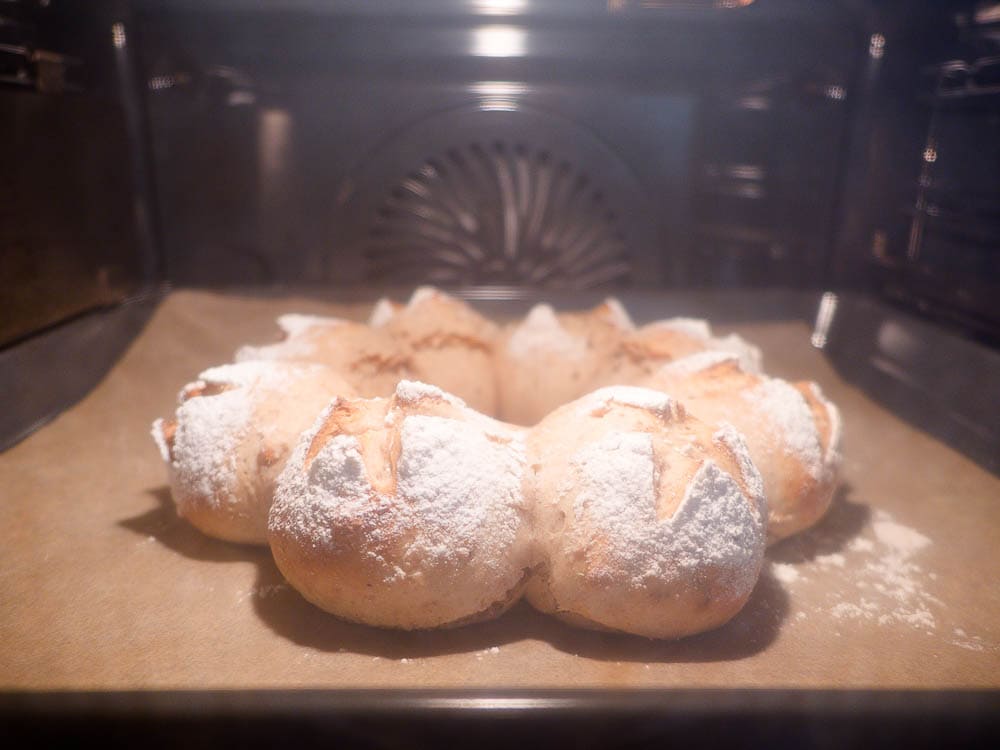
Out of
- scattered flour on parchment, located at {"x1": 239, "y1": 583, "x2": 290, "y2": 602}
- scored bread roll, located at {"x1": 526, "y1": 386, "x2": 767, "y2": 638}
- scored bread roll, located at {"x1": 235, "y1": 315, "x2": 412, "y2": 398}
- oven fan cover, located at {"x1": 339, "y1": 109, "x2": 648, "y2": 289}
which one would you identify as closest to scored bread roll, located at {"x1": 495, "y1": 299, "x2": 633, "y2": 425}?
scored bread roll, located at {"x1": 235, "y1": 315, "x2": 412, "y2": 398}

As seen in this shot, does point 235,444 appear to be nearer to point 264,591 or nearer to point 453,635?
point 264,591

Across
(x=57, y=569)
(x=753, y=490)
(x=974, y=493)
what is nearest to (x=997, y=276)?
(x=974, y=493)

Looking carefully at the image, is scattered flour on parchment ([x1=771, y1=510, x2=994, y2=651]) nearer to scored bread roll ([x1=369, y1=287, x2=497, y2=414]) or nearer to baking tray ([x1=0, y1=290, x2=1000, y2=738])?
baking tray ([x1=0, y1=290, x2=1000, y2=738])

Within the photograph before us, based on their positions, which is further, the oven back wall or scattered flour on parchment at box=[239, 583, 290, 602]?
the oven back wall

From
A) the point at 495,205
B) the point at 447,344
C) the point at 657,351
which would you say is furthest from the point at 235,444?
the point at 495,205

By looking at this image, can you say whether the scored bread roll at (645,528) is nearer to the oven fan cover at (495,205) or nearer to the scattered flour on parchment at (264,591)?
the scattered flour on parchment at (264,591)
